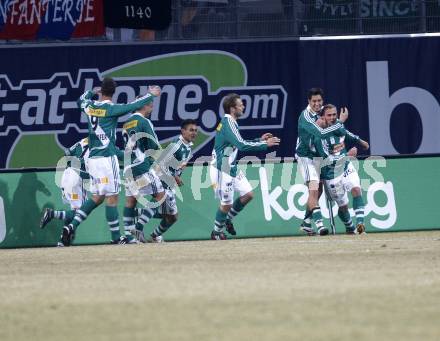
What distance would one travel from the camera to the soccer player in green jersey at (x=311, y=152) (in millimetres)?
20266

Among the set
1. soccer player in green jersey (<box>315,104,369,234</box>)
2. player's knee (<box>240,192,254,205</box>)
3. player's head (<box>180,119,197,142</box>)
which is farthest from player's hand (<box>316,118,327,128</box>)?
player's head (<box>180,119,197,142</box>)

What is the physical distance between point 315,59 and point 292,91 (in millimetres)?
791

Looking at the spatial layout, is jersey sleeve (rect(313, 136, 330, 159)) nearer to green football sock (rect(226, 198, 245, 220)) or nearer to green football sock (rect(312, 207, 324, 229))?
green football sock (rect(312, 207, 324, 229))

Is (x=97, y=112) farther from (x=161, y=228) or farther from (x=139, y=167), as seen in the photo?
(x=161, y=228)

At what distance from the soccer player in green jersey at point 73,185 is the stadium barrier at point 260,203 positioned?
171 millimetres

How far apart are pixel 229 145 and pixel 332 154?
1649 mm

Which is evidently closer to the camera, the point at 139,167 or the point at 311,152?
the point at 139,167

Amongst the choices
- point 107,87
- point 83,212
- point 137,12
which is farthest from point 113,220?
point 137,12

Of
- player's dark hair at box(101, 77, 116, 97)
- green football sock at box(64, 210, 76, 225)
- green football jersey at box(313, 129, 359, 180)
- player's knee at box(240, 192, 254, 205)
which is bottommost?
green football sock at box(64, 210, 76, 225)

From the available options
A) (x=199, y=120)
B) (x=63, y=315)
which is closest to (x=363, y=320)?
(x=63, y=315)

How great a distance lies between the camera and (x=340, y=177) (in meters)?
20.5

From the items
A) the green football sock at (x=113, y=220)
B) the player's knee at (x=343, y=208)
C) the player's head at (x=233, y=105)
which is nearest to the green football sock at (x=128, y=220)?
the green football sock at (x=113, y=220)

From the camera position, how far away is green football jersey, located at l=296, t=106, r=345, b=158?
20516 mm

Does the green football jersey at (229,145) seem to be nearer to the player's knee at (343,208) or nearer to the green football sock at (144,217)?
the green football sock at (144,217)
